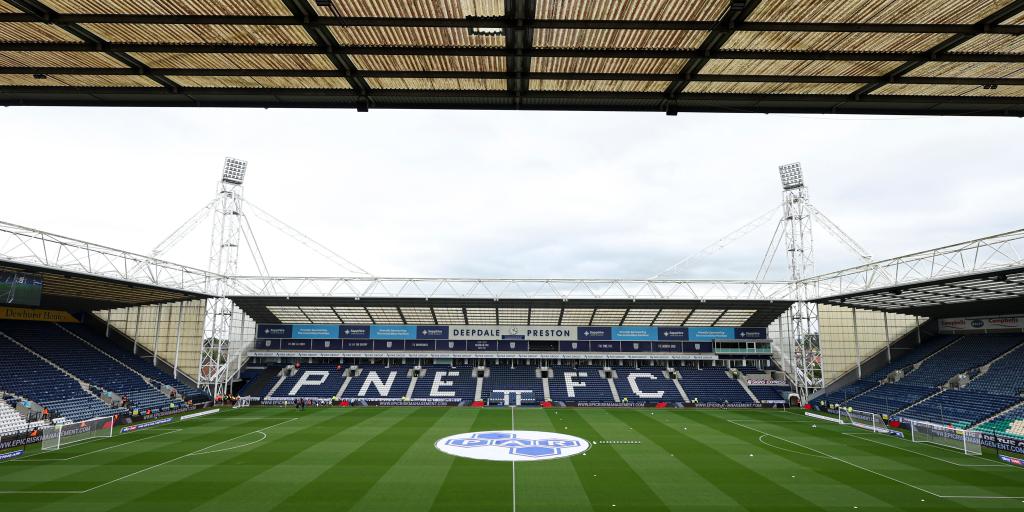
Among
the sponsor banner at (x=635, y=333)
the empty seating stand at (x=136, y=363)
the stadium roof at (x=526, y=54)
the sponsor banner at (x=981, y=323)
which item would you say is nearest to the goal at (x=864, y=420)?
the sponsor banner at (x=981, y=323)

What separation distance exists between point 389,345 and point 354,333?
4.21 meters

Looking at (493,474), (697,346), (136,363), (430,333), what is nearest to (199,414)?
(136,363)

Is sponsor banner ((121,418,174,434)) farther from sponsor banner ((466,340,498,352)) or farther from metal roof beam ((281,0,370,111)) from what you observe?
metal roof beam ((281,0,370,111))

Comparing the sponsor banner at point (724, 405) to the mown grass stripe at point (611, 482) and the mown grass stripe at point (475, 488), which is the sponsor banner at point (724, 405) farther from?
the mown grass stripe at point (475, 488)

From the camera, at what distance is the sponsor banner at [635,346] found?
60000 millimetres

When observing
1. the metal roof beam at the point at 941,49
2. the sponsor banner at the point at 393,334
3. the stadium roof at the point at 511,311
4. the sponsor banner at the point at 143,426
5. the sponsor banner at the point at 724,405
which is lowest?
the sponsor banner at the point at 724,405

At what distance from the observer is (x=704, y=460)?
27578 mm

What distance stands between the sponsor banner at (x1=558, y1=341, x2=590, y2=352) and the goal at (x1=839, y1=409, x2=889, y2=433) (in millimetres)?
24908

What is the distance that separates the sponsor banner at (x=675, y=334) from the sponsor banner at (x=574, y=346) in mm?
8218

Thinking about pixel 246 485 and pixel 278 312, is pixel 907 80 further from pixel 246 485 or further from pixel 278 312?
pixel 278 312

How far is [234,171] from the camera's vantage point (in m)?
53.5

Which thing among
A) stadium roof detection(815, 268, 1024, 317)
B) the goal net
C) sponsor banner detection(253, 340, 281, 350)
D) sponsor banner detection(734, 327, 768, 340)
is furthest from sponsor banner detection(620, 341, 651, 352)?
the goal net

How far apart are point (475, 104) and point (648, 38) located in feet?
12.4

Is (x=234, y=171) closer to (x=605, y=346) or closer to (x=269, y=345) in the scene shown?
(x=269, y=345)
